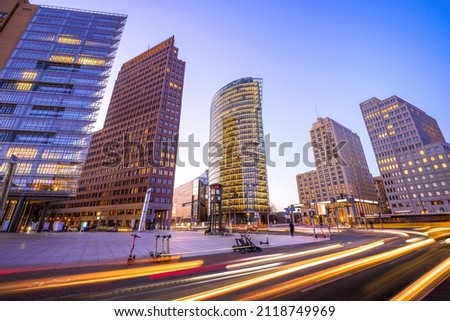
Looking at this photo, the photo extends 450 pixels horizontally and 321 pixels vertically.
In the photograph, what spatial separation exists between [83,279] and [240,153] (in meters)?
110

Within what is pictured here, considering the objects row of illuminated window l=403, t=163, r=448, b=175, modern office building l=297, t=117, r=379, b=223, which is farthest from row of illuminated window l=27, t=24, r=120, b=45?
row of illuminated window l=403, t=163, r=448, b=175

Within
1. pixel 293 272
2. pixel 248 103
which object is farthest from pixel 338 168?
pixel 293 272

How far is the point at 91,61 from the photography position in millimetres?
59281

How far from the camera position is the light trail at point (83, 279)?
20.9ft

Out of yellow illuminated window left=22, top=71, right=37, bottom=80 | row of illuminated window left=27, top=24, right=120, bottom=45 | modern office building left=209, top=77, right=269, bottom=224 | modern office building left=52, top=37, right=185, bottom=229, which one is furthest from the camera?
modern office building left=209, top=77, right=269, bottom=224

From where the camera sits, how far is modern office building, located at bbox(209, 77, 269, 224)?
10900 centimetres

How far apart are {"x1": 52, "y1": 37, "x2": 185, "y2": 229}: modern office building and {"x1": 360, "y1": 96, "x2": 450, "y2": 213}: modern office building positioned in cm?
11513

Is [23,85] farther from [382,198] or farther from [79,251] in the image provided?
[382,198]

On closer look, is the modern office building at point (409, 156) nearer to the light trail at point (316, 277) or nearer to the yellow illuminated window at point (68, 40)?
the light trail at point (316, 277)

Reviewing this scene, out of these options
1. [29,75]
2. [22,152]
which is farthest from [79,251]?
[29,75]

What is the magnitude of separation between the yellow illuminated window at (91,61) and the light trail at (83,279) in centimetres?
6957

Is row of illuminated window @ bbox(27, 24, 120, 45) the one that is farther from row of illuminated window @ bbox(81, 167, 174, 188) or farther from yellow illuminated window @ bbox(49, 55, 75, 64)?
row of illuminated window @ bbox(81, 167, 174, 188)

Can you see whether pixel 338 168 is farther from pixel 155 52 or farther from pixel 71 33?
pixel 71 33

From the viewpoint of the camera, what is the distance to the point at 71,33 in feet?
202
